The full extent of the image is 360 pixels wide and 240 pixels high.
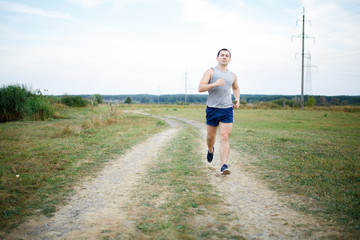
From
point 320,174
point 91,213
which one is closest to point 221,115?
point 320,174

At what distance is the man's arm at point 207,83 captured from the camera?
4703 mm

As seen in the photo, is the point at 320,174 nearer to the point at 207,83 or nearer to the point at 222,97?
the point at 222,97

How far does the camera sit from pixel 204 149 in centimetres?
830

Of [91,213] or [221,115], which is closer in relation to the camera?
[91,213]

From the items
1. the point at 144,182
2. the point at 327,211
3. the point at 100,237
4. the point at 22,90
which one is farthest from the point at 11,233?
the point at 22,90

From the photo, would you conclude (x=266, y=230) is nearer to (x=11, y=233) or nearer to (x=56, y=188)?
(x=11, y=233)

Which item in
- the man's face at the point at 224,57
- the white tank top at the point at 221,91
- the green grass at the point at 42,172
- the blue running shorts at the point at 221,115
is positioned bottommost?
the green grass at the point at 42,172

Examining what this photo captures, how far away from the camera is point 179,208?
3.41 meters

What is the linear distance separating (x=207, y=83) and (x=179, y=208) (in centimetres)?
261

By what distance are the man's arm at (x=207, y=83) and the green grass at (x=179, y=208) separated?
181 centimetres

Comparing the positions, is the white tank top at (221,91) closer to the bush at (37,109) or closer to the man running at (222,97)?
the man running at (222,97)

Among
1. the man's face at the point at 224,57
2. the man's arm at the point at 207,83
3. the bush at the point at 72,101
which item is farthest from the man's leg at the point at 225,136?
the bush at the point at 72,101

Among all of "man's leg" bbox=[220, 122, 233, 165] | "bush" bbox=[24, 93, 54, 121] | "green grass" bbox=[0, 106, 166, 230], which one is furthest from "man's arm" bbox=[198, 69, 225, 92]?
"bush" bbox=[24, 93, 54, 121]

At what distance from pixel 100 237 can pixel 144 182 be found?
2.06 meters
